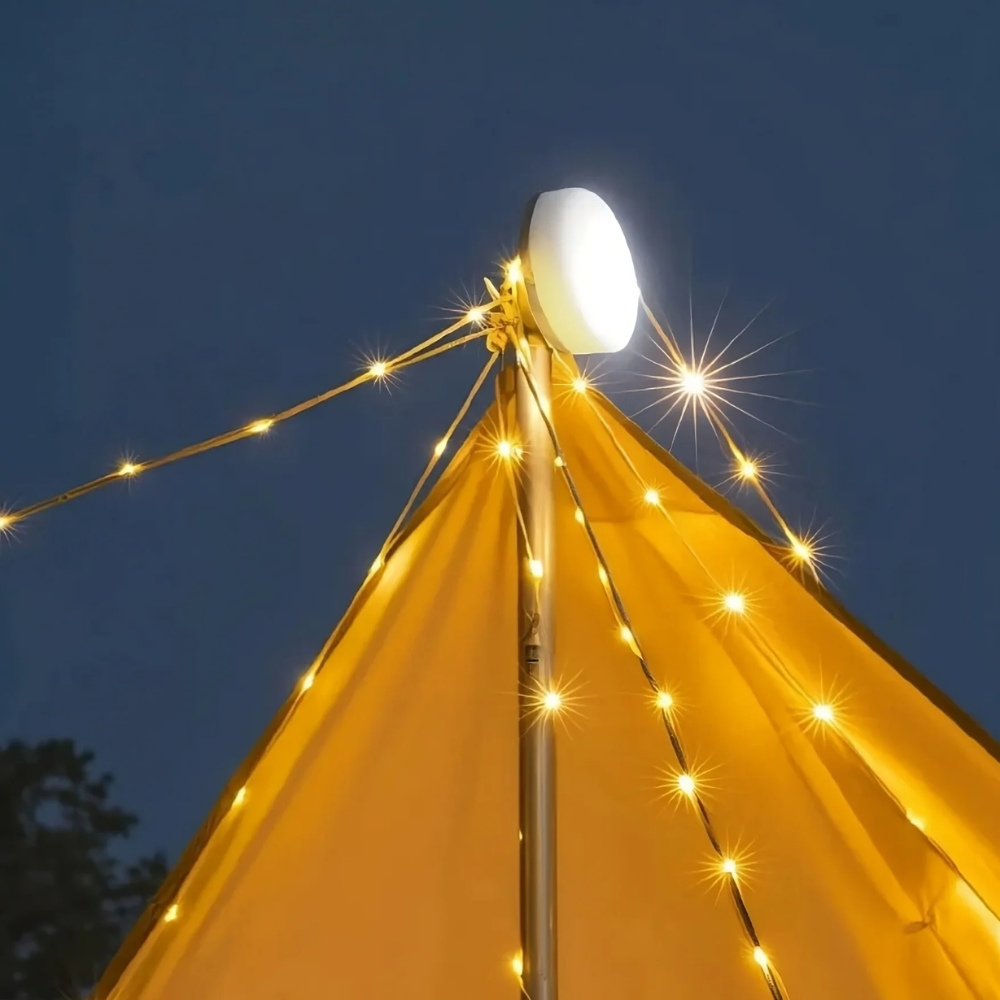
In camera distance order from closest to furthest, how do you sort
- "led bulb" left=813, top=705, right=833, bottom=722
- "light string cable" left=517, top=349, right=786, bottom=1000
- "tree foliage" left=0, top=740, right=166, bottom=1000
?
1. "light string cable" left=517, top=349, right=786, bottom=1000
2. "led bulb" left=813, top=705, right=833, bottom=722
3. "tree foliage" left=0, top=740, right=166, bottom=1000

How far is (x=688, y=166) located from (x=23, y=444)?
429 cm

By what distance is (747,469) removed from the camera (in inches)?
45.9

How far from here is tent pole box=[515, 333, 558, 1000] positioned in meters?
0.98

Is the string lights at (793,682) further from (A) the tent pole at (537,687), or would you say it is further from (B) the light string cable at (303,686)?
(B) the light string cable at (303,686)

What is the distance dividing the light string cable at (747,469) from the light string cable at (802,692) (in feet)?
0.25

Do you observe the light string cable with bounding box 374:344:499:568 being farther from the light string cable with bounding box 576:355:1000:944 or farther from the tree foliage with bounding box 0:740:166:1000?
the tree foliage with bounding box 0:740:166:1000

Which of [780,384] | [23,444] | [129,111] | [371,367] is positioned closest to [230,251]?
[129,111]

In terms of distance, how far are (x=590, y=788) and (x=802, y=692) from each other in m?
0.27

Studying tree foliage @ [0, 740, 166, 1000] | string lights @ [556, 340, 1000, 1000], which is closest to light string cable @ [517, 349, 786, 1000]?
string lights @ [556, 340, 1000, 1000]

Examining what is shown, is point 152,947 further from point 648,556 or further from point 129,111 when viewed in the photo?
point 129,111

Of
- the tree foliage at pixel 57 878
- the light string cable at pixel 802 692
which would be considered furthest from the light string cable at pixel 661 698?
the tree foliage at pixel 57 878

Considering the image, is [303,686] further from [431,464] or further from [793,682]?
[793,682]

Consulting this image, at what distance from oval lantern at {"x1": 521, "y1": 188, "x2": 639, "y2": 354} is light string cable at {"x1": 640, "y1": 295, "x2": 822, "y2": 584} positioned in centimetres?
6

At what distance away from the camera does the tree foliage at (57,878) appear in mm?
2734
